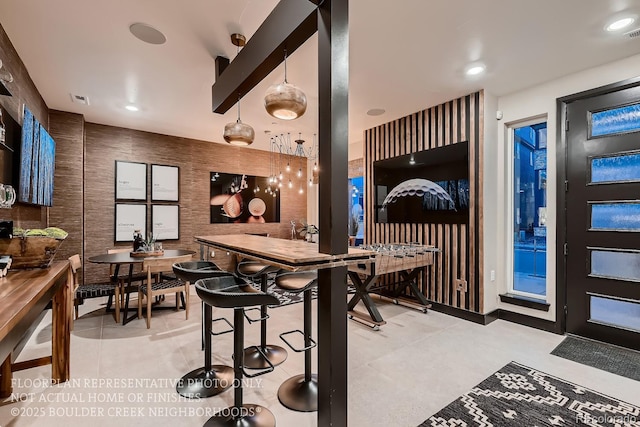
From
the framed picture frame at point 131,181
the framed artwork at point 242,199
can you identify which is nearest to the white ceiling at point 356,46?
the framed picture frame at point 131,181

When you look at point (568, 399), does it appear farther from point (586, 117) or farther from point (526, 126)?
point (526, 126)

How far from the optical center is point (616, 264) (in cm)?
296

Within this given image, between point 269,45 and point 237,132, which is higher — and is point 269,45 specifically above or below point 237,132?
above

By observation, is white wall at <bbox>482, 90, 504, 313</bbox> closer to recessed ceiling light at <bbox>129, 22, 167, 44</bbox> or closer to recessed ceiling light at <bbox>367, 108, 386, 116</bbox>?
recessed ceiling light at <bbox>367, 108, 386, 116</bbox>

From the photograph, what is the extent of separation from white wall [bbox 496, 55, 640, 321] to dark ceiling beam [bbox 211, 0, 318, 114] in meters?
2.82

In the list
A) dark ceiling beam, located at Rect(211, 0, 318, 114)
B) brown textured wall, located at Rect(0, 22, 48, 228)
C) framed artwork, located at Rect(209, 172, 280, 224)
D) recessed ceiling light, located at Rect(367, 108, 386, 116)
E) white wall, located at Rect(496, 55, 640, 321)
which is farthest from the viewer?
framed artwork, located at Rect(209, 172, 280, 224)

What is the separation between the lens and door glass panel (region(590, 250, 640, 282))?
284 centimetres

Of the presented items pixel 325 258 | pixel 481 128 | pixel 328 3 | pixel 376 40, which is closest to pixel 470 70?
pixel 481 128

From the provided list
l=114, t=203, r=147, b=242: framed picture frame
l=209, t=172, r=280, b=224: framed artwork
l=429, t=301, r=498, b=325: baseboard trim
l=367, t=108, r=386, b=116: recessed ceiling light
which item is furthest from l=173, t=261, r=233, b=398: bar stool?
l=209, t=172, r=280, b=224: framed artwork

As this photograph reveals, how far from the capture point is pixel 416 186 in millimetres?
4363

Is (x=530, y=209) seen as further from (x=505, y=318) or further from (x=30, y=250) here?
(x=30, y=250)

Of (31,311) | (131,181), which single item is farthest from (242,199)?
(31,311)

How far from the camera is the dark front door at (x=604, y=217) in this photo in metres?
2.86

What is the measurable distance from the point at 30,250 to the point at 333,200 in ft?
7.35
